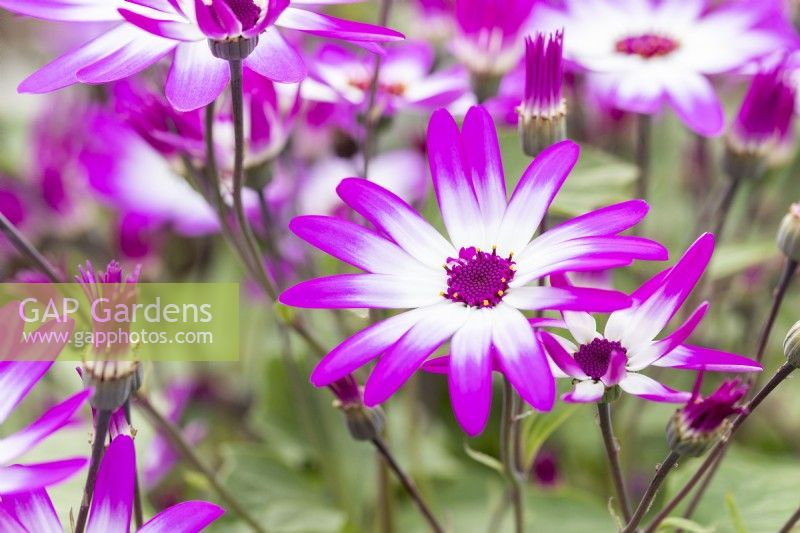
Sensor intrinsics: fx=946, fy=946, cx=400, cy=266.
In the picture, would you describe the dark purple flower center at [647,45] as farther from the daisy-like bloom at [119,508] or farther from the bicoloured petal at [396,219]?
the daisy-like bloom at [119,508]

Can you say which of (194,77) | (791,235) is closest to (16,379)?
(194,77)

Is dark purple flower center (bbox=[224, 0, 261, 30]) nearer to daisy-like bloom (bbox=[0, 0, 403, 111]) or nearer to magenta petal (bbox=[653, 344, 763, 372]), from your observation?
daisy-like bloom (bbox=[0, 0, 403, 111])

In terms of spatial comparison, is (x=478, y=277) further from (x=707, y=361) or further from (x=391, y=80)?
(x=391, y=80)

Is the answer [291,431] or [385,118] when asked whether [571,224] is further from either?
[291,431]

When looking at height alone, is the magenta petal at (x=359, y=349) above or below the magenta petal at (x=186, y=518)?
above

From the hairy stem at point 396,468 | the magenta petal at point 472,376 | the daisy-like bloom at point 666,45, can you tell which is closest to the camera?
the magenta petal at point 472,376

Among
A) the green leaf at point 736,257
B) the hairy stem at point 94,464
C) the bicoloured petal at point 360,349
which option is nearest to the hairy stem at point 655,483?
the bicoloured petal at point 360,349

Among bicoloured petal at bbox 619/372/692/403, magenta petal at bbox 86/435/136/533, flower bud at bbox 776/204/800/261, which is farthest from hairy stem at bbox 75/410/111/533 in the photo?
flower bud at bbox 776/204/800/261

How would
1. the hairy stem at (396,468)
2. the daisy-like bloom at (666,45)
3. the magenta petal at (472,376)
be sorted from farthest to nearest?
the daisy-like bloom at (666,45), the hairy stem at (396,468), the magenta petal at (472,376)
